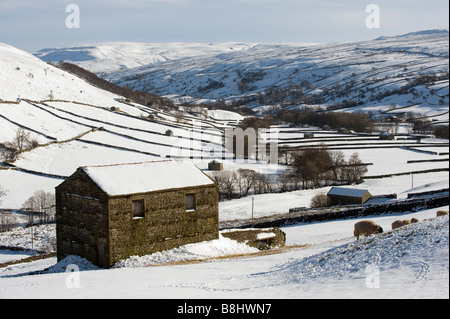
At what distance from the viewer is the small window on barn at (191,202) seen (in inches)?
1035

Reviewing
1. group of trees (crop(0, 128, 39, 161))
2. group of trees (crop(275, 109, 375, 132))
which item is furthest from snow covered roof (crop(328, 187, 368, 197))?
group of trees (crop(0, 128, 39, 161))

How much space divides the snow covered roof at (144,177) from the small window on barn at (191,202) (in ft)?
2.12

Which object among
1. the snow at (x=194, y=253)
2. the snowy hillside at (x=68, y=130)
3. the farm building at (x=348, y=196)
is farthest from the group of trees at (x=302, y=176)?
the snow at (x=194, y=253)

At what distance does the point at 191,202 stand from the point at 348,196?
25528mm

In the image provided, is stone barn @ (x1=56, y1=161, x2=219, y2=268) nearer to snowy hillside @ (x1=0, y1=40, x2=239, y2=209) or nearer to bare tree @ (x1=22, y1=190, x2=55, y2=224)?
bare tree @ (x1=22, y1=190, x2=55, y2=224)

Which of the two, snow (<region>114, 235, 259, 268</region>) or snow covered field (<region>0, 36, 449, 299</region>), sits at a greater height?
snow covered field (<region>0, 36, 449, 299</region>)

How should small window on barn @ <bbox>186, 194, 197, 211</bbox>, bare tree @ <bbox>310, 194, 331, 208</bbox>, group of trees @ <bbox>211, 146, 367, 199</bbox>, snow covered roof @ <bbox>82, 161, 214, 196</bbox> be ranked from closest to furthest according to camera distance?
snow covered roof @ <bbox>82, 161, 214, 196</bbox> < small window on barn @ <bbox>186, 194, 197, 211</bbox> < bare tree @ <bbox>310, 194, 331, 208</bbox> < group of trees @ <bbox>211, 146, 367, 199</bbox>

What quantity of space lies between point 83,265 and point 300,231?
16.7 meters

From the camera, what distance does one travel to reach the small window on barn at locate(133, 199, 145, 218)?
2419 centimetres

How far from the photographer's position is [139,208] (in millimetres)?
24344

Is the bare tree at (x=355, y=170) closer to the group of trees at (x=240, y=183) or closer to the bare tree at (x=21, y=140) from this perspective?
the group of trees at (x=240, y=183)

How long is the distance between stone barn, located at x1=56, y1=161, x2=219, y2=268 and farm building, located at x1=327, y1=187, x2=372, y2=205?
24.0m

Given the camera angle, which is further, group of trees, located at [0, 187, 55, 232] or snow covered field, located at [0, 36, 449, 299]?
group of trees, located at [0, 187, 55, 232]
